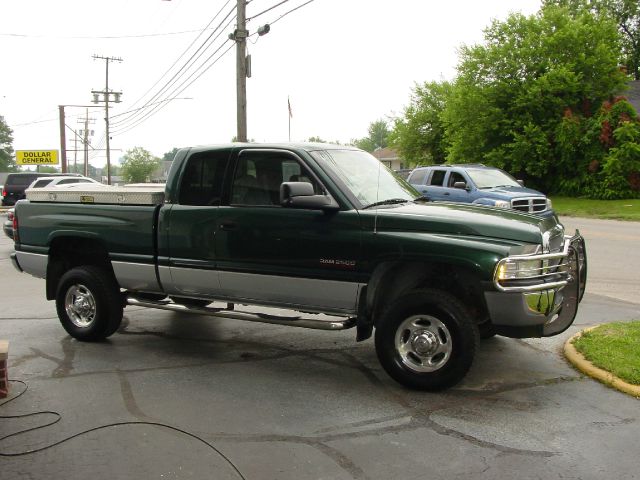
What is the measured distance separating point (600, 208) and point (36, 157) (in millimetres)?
52299

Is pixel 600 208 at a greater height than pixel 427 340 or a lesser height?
greater

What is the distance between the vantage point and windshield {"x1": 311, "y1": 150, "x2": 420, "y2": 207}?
5543 millimetres

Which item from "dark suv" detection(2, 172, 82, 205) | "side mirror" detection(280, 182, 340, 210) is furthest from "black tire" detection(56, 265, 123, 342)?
"dark suv" detection(2, 172, 82, 205)

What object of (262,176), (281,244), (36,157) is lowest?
(281,244)

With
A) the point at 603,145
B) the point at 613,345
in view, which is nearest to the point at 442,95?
the point at 603,145

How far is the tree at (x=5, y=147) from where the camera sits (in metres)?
114

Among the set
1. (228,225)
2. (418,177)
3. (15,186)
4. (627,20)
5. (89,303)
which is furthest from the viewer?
(627,20)

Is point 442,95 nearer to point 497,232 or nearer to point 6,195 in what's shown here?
point 6,195

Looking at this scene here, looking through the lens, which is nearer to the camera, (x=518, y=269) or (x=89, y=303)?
(x=518, y=269)

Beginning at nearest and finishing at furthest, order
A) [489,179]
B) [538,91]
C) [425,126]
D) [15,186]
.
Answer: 1. [489,179]
2. [15,186]
3. [538,91]
4. [425,126]

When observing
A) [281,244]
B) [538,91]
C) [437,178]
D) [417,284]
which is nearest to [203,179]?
[281,244]

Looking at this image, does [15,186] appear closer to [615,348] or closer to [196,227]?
[196,227]

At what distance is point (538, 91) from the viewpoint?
2942 cm

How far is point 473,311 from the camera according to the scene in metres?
5.34
